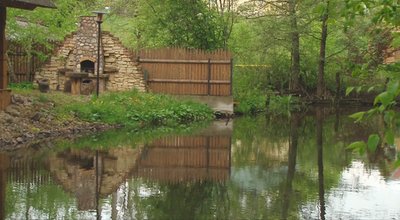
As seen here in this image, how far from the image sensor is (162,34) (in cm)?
3081

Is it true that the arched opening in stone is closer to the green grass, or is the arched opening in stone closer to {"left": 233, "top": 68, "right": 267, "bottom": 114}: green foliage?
the green grass

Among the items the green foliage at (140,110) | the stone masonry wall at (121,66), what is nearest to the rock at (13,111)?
the green foliage at (140,110)

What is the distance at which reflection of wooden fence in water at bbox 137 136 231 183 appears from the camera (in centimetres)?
1169

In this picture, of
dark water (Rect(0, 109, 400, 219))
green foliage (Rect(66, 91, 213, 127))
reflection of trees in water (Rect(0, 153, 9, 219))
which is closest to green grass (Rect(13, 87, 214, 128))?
green foliage (Rect(66, 91, 213, 127))

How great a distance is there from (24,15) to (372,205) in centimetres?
1839

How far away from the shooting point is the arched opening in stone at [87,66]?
26.7m

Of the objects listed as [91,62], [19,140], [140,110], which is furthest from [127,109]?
[19,140]

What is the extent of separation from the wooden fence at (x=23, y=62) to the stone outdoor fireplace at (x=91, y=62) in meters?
1.22

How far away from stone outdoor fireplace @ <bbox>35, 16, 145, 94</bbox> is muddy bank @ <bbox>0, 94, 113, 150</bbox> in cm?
732

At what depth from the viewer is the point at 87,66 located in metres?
26.9

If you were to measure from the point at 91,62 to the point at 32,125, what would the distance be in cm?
1056

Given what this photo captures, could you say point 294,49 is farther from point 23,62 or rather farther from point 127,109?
point 127,109

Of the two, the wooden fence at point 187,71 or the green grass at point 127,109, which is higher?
the wooden fence at point 187,71

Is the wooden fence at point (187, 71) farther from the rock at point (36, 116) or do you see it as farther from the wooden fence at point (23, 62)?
the rock at point (36, 116)
